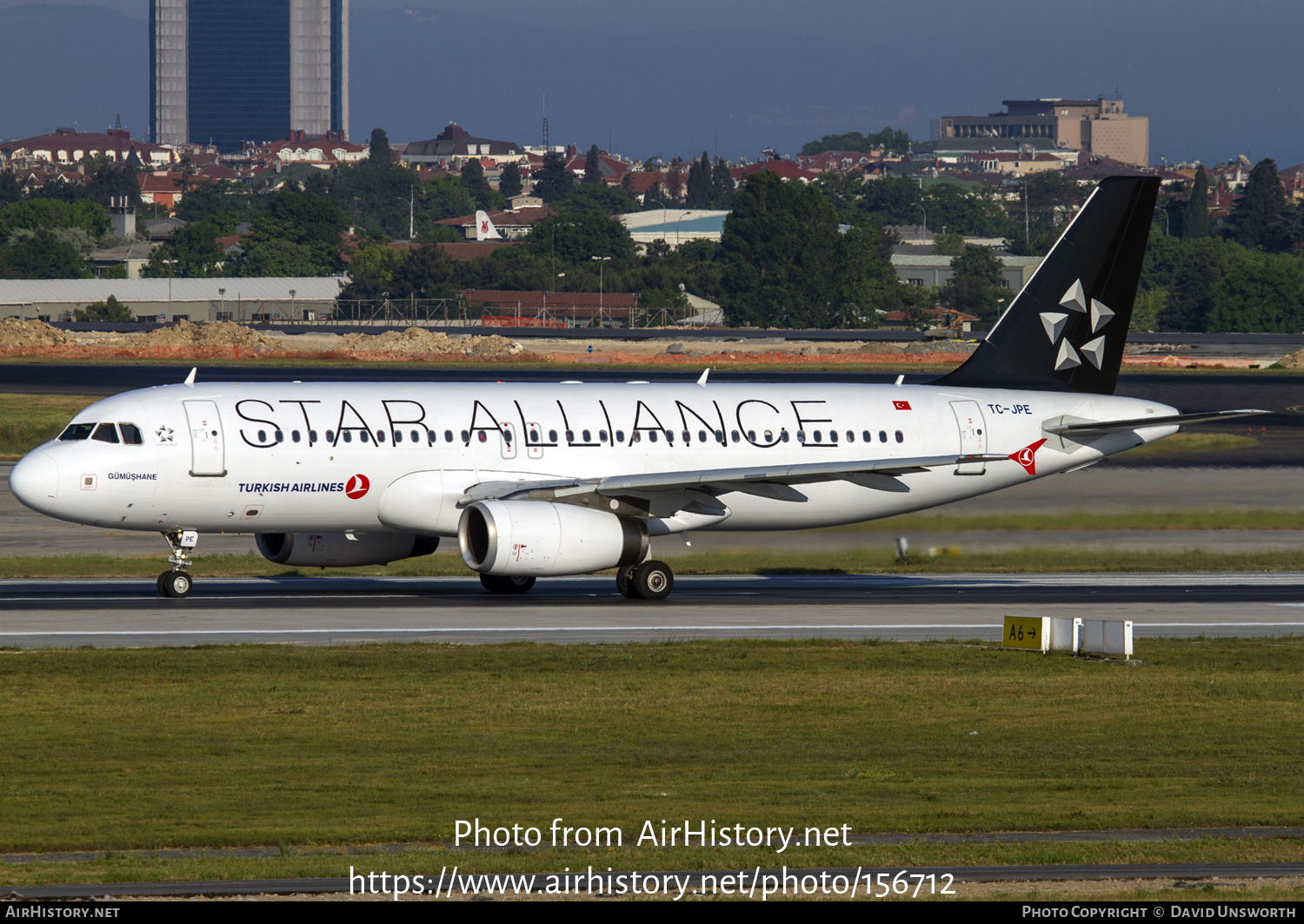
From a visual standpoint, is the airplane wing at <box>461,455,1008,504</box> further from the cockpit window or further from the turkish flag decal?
the cockpit window

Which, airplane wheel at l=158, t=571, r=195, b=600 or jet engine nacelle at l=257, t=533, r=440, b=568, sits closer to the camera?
airplane wheel at l=158, t=571, r=195, b=600

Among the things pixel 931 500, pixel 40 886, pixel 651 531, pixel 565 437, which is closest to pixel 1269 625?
pixel 931 500

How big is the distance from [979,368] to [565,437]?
477 inches

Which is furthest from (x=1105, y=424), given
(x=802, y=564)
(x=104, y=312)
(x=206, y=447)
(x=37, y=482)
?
(x=104, y=312)

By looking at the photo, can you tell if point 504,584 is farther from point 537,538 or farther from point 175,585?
point 175,585

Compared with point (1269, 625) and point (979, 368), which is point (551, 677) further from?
point (979, 368)

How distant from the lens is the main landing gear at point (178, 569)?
123 ft

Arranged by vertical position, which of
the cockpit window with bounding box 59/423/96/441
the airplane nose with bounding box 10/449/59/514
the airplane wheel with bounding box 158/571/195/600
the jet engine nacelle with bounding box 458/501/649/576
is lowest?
the airplane wheel with bounding box 158/571/195/600

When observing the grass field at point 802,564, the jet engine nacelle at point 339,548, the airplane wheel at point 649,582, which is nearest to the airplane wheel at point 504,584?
the jet engine nacelle at point 339,548

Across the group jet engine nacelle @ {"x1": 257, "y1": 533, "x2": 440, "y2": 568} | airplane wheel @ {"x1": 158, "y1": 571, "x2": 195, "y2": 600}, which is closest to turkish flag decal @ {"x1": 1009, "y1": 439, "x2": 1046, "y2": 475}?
jet engine nacelle @ {"x1": 257, "y1": 533, "x2": 440, "y2": 568}

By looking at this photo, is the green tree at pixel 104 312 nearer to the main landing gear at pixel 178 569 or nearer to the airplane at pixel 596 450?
the main landing gear at pixel 178 569

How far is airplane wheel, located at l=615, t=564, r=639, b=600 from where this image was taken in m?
38.5

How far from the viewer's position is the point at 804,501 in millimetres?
→ 40219

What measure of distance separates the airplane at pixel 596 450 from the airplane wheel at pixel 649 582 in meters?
0.04
